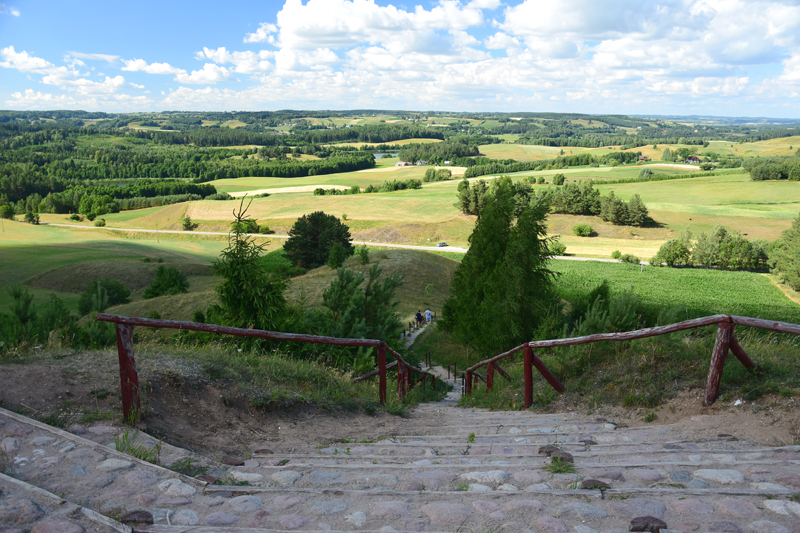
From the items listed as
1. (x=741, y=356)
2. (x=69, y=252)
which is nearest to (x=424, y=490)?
(x=741, y=356)

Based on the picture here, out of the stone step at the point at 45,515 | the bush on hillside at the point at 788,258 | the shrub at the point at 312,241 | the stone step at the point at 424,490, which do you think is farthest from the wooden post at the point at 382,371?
the bush on hillside at the point at 788,258

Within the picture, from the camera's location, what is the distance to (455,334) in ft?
72.3

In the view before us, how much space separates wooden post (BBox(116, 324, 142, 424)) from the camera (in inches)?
169

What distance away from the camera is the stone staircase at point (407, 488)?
273 cm

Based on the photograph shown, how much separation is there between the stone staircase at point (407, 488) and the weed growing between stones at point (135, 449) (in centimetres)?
7

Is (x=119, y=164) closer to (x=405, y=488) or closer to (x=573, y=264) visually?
(x=573, y=264)

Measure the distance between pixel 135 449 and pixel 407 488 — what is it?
6.91 feet

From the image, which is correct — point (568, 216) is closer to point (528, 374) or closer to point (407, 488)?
point (528, 374)

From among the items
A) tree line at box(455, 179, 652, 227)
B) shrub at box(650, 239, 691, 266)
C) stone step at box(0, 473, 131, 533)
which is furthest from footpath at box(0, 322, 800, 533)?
tree line at box(455, 179, 652, 227)

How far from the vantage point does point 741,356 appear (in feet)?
16.3

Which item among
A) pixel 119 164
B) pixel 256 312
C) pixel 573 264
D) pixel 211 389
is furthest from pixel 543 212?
pixel 119 164

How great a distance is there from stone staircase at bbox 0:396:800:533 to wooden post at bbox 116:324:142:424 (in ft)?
0.64

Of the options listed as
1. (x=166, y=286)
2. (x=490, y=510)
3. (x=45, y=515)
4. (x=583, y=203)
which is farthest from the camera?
(x=583, y=203)

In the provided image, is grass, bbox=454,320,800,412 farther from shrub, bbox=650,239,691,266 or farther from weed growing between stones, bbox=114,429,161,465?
shrub, bbox=650,239,691,266
